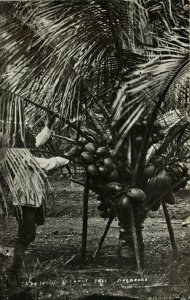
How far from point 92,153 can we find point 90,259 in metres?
0.81

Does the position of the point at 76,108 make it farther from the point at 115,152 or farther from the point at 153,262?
the point at 153,262

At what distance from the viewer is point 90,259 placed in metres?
7.41

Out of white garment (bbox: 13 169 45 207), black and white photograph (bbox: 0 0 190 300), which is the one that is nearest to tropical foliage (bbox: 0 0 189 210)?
black and white photograph (bbox: 0 0 190 300)

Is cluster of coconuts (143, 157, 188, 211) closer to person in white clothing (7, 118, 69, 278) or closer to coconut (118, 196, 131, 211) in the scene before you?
coconut (118, 196, 131, 211)

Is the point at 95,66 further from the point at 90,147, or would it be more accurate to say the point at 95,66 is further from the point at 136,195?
the point at 136,195

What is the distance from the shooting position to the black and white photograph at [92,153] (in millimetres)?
7344

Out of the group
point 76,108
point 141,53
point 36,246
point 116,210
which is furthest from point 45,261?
point 141,53

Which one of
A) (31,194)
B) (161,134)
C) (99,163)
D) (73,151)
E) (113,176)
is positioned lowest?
(31,194)

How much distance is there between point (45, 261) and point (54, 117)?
1.10 m

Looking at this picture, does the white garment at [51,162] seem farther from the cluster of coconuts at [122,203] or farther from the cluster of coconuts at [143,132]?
the cluster of coconuts at [143,132]

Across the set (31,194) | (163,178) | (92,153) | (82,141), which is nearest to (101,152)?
(92,153)

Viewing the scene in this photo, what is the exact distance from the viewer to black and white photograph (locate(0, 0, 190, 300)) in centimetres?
734

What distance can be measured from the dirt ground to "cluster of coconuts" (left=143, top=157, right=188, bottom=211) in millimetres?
77

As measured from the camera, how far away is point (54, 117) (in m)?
7.47
